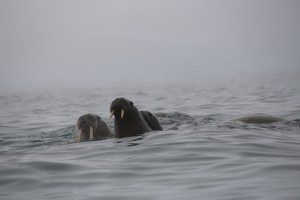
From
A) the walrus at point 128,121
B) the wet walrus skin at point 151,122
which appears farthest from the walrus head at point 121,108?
the wet walrus skin at point 151,122

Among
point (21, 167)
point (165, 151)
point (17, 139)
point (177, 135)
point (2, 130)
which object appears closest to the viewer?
point (21, 167)

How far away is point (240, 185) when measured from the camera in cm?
461

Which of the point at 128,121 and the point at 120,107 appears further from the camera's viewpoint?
the point at 128,121

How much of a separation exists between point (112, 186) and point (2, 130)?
26.1 ft

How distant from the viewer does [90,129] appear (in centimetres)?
870

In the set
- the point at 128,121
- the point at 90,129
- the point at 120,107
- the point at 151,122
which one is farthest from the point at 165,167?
the point at 151,122

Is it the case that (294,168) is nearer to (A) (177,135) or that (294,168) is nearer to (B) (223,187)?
(B) (223,187)

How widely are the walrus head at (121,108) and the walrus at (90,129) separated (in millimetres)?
A: 715

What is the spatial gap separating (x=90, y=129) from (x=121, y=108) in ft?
2.99

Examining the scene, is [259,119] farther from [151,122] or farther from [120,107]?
[120,107]

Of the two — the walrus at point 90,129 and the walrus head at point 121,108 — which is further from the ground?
the walrus head at point 121,108

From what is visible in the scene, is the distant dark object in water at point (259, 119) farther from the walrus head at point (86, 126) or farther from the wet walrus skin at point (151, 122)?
the walrus head at point (86, 126)

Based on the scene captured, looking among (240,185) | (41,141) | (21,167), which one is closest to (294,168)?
(240,185)

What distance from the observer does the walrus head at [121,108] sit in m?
7.90
